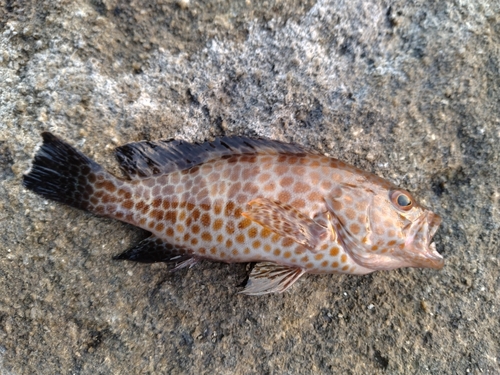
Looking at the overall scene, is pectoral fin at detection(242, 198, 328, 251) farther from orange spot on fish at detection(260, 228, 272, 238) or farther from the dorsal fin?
the dorsal fin

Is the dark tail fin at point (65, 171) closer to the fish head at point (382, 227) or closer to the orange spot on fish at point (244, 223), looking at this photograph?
the orange spot on fish at point (244, 223)

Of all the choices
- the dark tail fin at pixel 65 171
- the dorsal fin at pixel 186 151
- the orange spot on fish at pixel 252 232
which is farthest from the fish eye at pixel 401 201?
the dark tail fin at pixel 65 171

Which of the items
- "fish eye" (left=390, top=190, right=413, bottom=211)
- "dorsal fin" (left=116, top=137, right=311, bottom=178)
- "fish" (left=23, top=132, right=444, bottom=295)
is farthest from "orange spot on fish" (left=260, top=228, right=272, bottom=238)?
"fish eye" (left=390, top=190, right=413, bottom=211)

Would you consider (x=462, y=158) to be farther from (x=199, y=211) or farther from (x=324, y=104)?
(x=199, y=211)

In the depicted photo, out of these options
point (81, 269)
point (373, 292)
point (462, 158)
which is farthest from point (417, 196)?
point (81, 269)

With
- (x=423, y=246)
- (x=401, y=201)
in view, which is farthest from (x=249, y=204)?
(x=423, y=246)

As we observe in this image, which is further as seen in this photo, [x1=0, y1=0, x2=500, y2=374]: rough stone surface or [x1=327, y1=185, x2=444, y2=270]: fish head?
[x1=0, y1=0, x2=500, y2=374]: rough stone surface

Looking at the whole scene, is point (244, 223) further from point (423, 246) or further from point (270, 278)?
point (423, 246)
